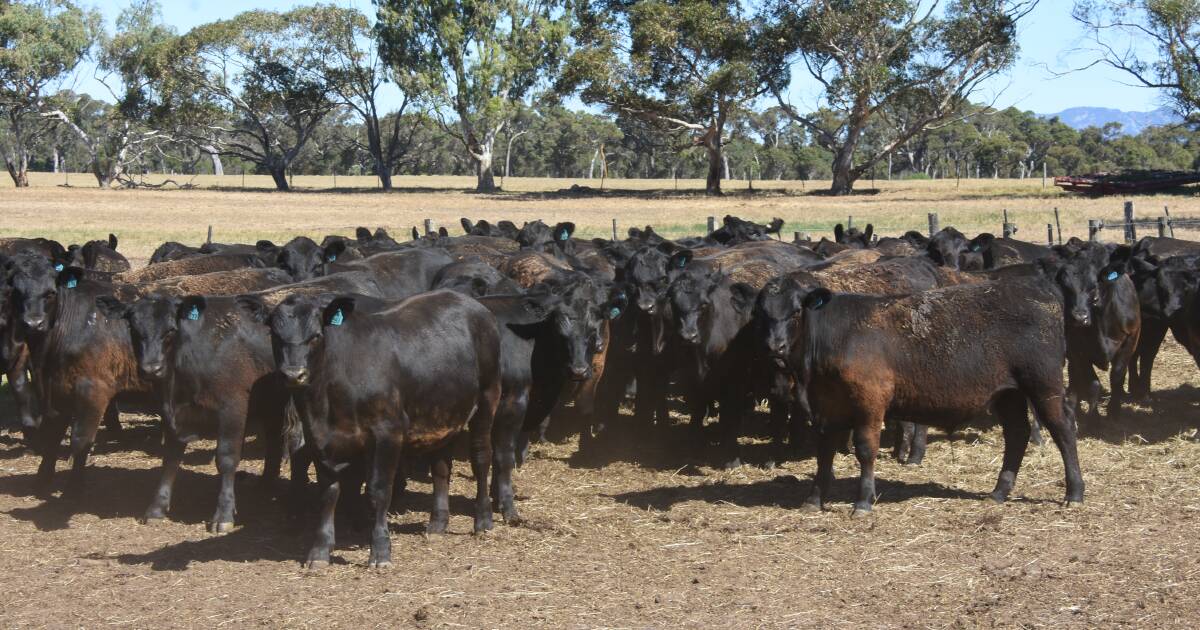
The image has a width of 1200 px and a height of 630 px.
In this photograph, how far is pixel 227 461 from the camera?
27.0 feet

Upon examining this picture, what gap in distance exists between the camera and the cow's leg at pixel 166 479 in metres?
8.34

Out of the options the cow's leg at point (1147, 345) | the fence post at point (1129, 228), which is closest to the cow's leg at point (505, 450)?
the cow's leg at point (1147, 345)

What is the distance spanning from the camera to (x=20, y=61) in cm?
6512

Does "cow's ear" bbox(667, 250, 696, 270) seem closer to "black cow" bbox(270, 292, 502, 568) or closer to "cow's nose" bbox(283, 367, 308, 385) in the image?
"black cow" bbox(270, 292, 502, 568)

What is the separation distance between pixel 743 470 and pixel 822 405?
1550 millimetres

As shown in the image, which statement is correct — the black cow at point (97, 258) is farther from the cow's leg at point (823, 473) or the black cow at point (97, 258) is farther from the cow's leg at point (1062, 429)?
the cow's leg at point (1062, 429)

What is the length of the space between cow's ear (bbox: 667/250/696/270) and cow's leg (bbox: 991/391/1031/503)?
3950 mm

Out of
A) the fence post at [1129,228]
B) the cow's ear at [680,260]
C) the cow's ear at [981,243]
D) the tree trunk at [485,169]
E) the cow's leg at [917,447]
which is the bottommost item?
the cow's leg at [917,447]

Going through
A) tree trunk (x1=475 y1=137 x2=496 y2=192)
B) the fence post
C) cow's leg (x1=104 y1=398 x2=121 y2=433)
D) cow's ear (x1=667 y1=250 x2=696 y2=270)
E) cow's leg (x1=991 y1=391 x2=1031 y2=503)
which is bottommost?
cow's leg (x1=104 y1=398 x2=121 y2=433)

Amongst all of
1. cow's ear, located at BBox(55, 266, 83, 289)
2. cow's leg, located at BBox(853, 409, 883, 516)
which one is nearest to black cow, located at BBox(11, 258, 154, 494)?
cow's ear, located at BBox(55, 266, 83, 289)

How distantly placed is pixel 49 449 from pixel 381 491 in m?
3.52

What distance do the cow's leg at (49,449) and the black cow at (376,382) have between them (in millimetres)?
3063

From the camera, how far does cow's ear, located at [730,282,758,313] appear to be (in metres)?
9.53

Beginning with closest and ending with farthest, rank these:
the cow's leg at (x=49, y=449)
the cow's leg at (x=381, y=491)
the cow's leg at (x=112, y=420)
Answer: the cow's leg at (x=381, y=491), the cow's leg at (x=49, y=449), the cow's leg at (x=112, y=420)
